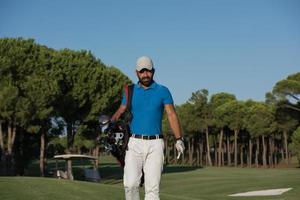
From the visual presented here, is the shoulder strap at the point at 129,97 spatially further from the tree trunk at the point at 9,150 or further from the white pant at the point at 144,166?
the tree trunk at the point at 9,150

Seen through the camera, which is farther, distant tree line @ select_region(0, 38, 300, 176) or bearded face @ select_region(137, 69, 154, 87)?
distant tree line @ select_region(0, 38, 300, 176)

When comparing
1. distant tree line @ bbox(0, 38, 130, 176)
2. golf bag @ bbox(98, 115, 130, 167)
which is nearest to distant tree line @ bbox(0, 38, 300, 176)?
distant tree line @ bbox(0, 38, 130, 176)

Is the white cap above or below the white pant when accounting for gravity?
above

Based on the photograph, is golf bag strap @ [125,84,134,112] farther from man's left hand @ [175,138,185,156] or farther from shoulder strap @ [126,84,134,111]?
man's left hand @ [175,138,185,156]

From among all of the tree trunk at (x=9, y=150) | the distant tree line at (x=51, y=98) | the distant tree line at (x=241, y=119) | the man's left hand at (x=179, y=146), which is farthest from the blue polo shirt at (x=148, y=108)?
the distant tree line at (x=241, y=119)

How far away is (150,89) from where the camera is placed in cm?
678

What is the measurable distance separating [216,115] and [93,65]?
3480 centimetres

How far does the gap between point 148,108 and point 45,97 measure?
33723mm

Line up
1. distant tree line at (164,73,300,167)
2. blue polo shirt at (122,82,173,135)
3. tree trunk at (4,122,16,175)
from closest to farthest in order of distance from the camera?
Answer: blue polo shirt at (122,82,173,135) < tree trunk at (4,122,16,175) < distant tree line at (164,73,300,167)

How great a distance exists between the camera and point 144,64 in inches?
263

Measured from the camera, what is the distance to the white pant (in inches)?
259

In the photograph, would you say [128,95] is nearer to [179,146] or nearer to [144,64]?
[144,64]

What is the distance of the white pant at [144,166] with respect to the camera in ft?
21.6

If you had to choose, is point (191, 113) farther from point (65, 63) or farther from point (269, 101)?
point (65, 63)
